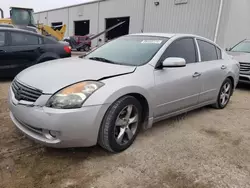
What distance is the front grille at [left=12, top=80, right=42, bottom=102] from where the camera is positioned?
237cm

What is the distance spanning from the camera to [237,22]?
1238 centimetres

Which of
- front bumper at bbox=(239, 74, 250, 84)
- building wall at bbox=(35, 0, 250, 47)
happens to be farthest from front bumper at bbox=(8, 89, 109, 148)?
building wall at bbox=(35, 0, 250, 47)

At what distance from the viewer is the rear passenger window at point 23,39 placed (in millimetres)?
5771

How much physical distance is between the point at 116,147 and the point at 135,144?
40cm

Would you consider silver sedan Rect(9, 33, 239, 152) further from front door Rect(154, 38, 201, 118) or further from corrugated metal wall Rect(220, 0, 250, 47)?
corrugated metal wall Rect(220, 0, 250, 47)

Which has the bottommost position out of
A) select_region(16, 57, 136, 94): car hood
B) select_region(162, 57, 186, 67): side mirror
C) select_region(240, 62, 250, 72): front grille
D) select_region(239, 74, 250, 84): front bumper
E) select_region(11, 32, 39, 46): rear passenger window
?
select_region(239, 74, 250, 84): front bumper

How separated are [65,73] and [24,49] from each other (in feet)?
12.6

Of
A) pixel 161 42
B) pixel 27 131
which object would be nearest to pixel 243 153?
pixel 161 42

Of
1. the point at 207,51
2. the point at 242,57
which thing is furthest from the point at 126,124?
the point at 242,57

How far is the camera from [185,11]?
13.1 m

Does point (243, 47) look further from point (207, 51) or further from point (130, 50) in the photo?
point (130, 50)

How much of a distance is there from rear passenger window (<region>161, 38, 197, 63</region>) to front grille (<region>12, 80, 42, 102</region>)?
5.64 ft

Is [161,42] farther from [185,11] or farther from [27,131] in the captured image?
[185,11]

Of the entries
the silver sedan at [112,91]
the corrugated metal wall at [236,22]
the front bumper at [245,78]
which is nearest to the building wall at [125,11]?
the corrugated metal wall at [236,22]
